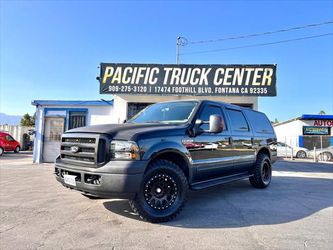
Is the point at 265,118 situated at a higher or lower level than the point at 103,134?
higher

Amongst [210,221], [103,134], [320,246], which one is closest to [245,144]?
[210,221]

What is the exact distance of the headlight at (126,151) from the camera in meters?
3.72

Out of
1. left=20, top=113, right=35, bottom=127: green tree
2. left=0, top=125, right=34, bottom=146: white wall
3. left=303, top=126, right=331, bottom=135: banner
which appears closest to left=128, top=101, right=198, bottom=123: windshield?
left=0, top=125, right=34, bottom=146: white wall

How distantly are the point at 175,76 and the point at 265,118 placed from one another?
513 cm

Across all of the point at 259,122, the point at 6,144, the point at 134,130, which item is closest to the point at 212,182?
the point at 134,130

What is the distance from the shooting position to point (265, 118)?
25.8ft

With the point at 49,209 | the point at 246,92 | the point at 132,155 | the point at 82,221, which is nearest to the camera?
the point at 132,155

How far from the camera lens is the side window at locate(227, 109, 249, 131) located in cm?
596

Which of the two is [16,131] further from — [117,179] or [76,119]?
[117,179]

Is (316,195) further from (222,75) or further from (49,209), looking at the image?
(222,75)

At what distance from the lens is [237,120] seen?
A: 6191 mm

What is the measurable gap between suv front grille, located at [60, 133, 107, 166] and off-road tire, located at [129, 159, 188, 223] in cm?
74

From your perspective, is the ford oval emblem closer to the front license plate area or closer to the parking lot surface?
the front license plate area

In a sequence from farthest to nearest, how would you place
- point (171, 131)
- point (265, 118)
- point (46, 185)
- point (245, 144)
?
point (265, 118), point (46, 185), point (245, 144), point (171, 131)
